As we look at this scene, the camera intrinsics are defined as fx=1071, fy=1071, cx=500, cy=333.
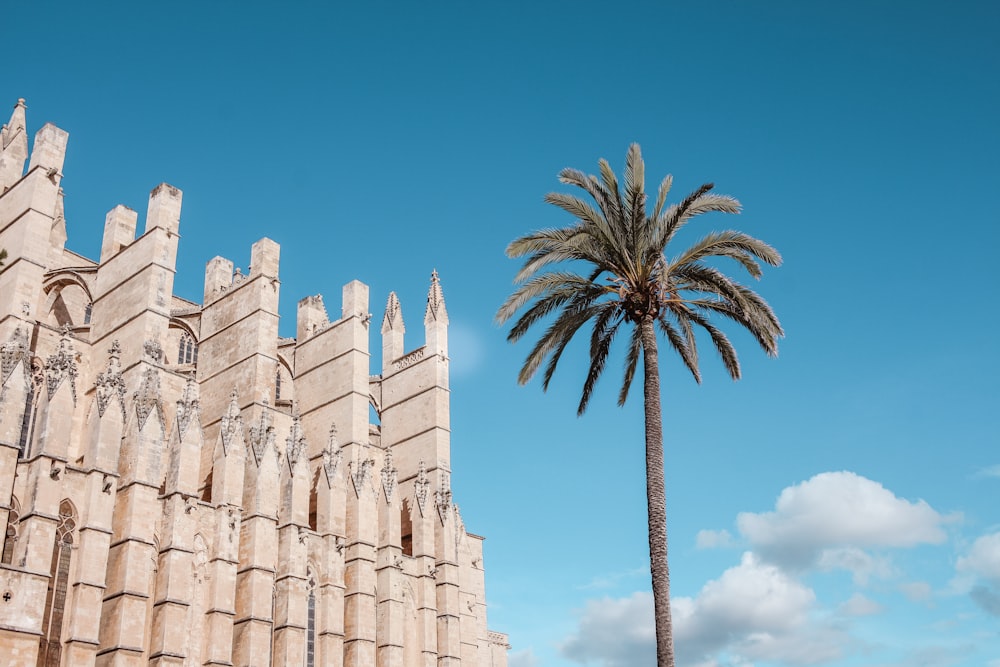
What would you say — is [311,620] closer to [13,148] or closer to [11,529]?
[11,529]

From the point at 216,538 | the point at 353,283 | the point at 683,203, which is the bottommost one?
the point at 216,538

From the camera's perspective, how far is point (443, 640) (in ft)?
119

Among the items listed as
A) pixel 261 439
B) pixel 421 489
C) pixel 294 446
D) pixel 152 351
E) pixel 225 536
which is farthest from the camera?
pixel 421 489

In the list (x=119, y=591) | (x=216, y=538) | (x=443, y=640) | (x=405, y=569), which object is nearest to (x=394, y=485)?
(x=405, y=569)

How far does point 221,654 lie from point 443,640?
1000cm

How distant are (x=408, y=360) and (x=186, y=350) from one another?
27.6ft

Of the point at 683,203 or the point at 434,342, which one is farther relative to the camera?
the point at 434,342

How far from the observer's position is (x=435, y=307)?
42.0 meters

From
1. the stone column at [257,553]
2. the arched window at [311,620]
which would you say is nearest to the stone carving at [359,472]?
the arched window at [311,620]

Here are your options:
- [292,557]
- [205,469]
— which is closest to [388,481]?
[292,557]

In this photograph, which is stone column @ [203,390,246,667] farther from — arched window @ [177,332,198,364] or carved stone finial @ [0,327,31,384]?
arched window @ [177,332,198,364]

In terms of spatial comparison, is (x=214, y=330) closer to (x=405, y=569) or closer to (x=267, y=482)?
(x=267, y=482)

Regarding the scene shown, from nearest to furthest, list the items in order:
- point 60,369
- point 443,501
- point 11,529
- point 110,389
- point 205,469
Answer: point 11,529
point 60,369
point 110,389
point 205,469
point 443,501

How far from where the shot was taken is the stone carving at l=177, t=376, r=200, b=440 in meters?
29.7
